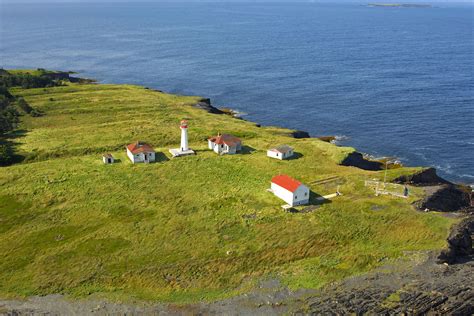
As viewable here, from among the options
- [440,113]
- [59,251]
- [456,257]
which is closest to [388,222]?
[456,257]

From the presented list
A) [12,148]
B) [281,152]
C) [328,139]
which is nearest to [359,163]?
[281,152]

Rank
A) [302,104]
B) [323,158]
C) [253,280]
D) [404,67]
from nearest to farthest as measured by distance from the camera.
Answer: [253,280], [323,158], [302,104], [404,67]

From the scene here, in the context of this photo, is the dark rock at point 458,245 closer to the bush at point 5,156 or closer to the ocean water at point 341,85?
the ocean water at point 341,85

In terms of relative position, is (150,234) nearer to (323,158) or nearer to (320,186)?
(320,186)

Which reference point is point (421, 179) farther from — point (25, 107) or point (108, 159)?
point (25, 107)

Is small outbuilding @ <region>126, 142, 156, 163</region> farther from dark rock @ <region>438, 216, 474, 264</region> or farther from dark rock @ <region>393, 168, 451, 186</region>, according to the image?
dark rock @ <region>438, 216, 474, 264</region>

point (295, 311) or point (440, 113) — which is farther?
point (440, 113)

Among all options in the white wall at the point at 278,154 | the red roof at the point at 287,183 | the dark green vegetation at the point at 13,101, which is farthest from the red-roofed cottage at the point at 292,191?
the dark green vegetation at the point at 13,101
